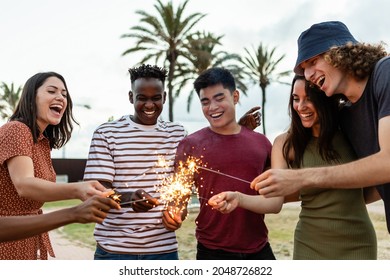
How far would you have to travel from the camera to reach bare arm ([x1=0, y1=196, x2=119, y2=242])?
244cm

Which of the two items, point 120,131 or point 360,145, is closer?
point 360,145

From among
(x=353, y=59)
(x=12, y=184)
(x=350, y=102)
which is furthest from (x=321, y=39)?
(x=12, y=184)

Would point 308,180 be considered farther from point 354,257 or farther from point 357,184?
point 354,257

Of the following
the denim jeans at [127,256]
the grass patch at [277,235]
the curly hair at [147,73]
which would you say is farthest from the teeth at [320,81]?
the grass patch at [277,235]

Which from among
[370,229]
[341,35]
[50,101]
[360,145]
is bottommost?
[370,229]

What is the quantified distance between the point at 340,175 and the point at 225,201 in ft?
2.07

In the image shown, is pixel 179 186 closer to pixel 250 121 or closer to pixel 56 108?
pixel 250 121

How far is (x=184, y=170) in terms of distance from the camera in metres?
3.12

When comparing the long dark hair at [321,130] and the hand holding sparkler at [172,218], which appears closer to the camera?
the long dark hair at [321,130]

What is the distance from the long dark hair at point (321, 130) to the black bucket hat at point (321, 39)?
0.17 metres

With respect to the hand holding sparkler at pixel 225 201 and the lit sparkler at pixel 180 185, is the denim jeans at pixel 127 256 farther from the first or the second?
the hand holding sparkler at pixel 225 201

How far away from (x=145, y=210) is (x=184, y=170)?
370 mm

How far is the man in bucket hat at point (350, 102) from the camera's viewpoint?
237cm

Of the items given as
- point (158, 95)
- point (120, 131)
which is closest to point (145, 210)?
point (120, 131)
